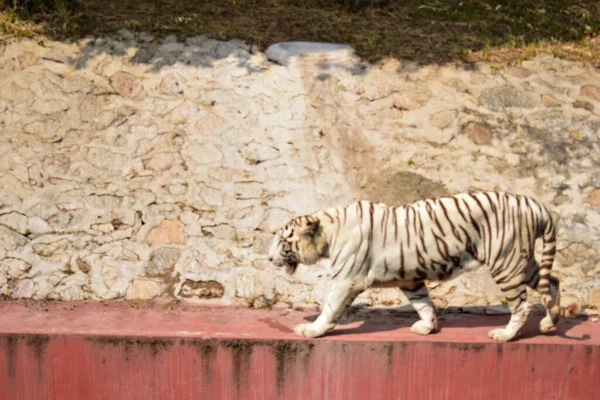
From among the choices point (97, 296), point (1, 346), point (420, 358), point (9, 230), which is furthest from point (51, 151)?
point (420, 358)

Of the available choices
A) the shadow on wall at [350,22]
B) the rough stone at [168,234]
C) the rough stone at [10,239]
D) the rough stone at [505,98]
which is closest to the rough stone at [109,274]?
the rough stone at [168,234]

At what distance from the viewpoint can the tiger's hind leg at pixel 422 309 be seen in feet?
20.6

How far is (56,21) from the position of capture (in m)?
9.97

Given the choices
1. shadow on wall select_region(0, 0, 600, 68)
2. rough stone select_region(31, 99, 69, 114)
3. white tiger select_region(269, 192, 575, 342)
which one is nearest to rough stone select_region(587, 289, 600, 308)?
white tiger select_region(269, 192, 575, 342)

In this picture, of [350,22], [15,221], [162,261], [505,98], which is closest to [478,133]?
[505,98]

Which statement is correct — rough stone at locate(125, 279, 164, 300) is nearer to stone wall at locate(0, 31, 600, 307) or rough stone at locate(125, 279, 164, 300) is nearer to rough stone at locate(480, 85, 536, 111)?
stone wall at locate(0, 31, 600, 307)

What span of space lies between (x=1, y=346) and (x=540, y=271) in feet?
11.8

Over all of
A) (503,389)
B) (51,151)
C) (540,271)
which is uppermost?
(51,151)

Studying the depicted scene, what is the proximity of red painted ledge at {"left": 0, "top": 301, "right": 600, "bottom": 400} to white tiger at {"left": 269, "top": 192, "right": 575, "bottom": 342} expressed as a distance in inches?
Answer: 7.7

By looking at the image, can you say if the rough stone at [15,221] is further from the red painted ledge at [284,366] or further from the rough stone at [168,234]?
the red painted ledge at [284,366]

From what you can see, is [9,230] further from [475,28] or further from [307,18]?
[475,28]

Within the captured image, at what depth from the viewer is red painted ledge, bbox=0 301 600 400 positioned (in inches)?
239

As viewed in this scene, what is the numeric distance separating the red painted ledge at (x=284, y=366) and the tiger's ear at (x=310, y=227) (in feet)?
2.26

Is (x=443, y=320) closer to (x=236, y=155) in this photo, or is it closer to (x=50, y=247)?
(x=236, y=155)
